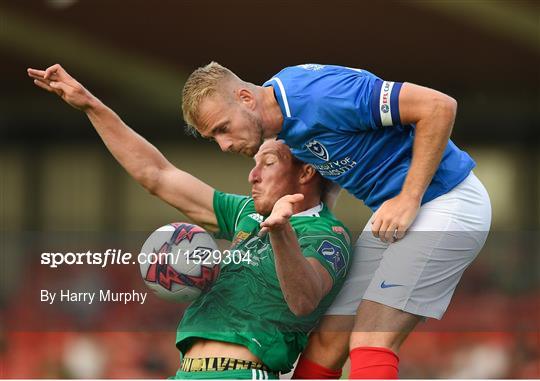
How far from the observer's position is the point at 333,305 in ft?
11.0

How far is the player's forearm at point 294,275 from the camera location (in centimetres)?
289

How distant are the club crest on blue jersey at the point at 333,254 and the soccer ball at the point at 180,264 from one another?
388 millimetres

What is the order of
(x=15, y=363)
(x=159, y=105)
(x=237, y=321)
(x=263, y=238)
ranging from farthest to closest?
(x=15, y=363) → (x=159, y=105) → (x=263, y=238) → (x=237, y=321)

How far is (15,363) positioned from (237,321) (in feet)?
12.0

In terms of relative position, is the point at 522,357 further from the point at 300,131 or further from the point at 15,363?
the point at 300,131

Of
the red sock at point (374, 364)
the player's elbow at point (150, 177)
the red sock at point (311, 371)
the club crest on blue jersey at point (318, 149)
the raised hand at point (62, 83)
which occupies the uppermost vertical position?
the raised hand at point (62, 83)

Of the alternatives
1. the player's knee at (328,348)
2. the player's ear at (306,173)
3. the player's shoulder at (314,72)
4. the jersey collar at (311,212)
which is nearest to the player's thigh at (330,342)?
the player's knee at (328,348)

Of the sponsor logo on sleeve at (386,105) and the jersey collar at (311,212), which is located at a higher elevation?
the sponsor logo on sleeve at (386,105)

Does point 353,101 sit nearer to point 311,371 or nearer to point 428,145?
point 428,145

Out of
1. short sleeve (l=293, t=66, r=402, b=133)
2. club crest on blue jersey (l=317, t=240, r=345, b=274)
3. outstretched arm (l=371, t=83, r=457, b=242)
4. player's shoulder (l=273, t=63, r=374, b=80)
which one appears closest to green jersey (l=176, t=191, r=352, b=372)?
club crest on blue jersey (l=317, t=240, r=345, b=274)

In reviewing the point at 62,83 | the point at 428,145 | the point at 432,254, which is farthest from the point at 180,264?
the point at 428,145

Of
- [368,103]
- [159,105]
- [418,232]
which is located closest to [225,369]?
[418,232]

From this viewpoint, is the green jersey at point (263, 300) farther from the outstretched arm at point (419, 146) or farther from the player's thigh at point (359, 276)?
the outstretched arm at point (419, 146)

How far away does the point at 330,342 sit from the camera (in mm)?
3359
